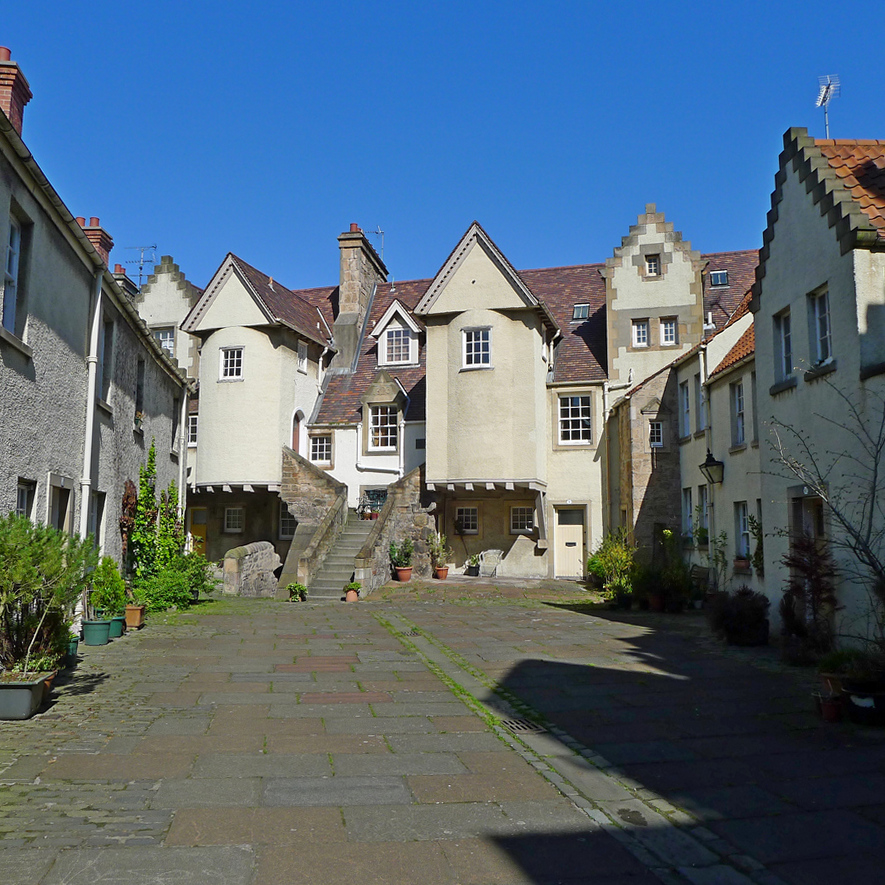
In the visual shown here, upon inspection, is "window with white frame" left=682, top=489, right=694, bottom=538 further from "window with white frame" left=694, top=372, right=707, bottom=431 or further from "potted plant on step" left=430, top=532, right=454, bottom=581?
"potted plant on step" left=430, top=532, right=454, bottom=581

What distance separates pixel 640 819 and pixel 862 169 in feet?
38.1

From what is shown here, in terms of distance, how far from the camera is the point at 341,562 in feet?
80.4

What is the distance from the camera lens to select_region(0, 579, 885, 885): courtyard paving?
477cm

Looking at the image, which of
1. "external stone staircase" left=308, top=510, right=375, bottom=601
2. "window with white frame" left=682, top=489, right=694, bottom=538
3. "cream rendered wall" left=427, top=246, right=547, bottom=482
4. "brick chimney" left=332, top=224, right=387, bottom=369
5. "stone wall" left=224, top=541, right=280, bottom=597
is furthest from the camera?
"brick chimney" left=332, top=224, right=387, bottom=369

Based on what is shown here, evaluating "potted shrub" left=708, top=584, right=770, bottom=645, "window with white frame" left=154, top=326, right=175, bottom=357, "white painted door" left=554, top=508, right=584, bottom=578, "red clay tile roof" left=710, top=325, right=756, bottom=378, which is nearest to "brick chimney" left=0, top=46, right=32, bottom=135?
"potted shrub" left=708, top=584, right=770, bottom=645

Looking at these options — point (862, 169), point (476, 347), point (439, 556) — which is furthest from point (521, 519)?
point (862, 169)

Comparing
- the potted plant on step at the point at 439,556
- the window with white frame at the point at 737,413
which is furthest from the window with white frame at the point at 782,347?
the potted plant on step at the point at 439,556

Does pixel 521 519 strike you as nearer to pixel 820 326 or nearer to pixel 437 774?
pixel 820 326

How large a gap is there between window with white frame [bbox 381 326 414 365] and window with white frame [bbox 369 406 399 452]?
7.96 ft

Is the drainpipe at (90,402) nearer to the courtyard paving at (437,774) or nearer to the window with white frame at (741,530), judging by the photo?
the courtyard paving at (437,774)

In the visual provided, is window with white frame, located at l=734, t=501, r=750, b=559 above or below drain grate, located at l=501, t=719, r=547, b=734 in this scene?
above

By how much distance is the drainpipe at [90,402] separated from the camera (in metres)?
13.6

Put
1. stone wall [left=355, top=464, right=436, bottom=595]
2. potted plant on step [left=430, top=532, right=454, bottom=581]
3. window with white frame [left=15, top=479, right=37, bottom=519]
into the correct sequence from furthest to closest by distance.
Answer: potted plant on step [left=430, top=532, right=454, bottom=581] < stone wall [left=355, top=464, right=436, bottom=595] < window with white frame [left=15, top=479, right=37, bottom=519]

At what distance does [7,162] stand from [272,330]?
1774cm
